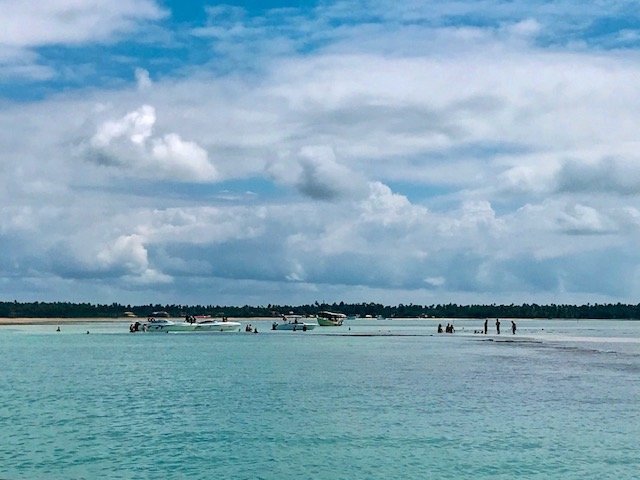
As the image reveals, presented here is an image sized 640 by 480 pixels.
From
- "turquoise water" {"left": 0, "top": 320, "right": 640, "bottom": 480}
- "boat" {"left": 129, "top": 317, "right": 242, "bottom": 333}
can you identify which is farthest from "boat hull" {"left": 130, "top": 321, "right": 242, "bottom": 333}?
"turquoise water" {"left": 0, "top": 320, "right": 640, "bottom": 480}

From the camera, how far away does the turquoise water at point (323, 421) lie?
3300cm

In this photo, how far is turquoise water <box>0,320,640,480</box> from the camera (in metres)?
33.0

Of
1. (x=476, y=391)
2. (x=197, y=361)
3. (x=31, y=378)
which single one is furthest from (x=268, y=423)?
(x=197, y=361)

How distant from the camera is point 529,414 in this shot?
4588 cm

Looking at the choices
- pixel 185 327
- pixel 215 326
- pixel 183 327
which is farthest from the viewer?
pixel 215 326

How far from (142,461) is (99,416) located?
12880 millimetres

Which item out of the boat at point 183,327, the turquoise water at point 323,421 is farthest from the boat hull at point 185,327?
the turquoise water at point 323,421

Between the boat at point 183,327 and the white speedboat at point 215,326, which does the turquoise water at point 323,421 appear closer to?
the boat at point 183,327

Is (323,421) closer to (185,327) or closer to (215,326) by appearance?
(185,327)

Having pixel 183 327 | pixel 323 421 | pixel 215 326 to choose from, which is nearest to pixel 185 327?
pixel 183 327

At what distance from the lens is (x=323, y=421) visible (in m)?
44.0

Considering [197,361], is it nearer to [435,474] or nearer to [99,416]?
[99,416]

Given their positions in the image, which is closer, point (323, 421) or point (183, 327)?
point (323, 421)

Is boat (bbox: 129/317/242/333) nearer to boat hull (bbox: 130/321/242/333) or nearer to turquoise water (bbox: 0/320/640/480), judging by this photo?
boat hull (bbox: 130/321/242/333)
